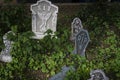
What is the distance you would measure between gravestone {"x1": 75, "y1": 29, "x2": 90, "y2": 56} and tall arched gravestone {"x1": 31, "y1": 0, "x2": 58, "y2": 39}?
0.83 meters

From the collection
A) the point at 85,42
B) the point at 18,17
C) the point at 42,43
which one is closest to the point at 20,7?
the point at 18,17

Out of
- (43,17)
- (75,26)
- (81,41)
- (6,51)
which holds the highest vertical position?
(43,17)

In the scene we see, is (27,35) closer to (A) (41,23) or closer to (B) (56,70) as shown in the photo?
(A) (41,23)

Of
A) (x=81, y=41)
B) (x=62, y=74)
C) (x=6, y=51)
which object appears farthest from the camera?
(x=6, y=51)

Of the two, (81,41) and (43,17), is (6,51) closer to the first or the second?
(43,17)

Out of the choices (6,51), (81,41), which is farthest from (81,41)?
(6,51)

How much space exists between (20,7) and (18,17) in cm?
53

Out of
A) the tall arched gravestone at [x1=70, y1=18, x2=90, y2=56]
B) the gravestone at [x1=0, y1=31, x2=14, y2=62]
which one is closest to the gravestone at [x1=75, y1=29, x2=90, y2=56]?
the tall arched gravestone at [x1=70, y1=18, x2=90, y2=56]

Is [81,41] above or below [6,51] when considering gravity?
above

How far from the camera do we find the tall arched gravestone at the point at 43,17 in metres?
6.54

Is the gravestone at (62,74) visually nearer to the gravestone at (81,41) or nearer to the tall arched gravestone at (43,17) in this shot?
the gravestone at (81,41)

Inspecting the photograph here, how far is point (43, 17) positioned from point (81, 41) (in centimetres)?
109

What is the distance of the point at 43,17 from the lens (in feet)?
21.8

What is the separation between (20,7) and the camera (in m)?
7.66
